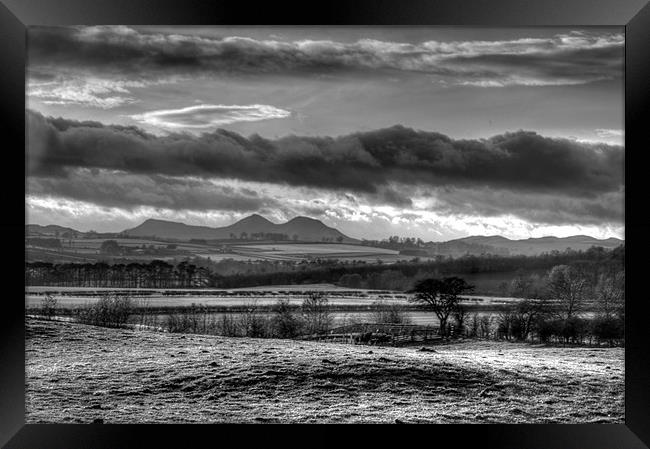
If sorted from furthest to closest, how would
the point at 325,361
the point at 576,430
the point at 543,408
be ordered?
the point at 325,361
the point at 543,408
the point at 576,430

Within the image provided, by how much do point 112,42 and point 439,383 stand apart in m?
8.76

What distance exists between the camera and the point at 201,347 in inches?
439

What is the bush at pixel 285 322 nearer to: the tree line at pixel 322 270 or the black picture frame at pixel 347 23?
the tree line at pixel 322 270

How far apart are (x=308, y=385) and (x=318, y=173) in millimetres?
4112

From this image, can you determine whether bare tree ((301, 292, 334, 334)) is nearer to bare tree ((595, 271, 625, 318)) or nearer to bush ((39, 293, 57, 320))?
bush ((39, 293, 57, 320))

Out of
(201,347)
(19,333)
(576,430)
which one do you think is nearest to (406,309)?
(201,347)

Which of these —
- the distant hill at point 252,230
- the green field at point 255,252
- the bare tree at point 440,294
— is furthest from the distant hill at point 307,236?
the bare tree at point 440,294

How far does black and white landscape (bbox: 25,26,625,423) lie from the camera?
35.5 ft

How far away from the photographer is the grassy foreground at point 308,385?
894 centimetres

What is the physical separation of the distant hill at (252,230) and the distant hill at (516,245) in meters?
2.04

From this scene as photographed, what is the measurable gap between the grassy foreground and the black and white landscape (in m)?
0.14

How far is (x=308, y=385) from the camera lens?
9516mm

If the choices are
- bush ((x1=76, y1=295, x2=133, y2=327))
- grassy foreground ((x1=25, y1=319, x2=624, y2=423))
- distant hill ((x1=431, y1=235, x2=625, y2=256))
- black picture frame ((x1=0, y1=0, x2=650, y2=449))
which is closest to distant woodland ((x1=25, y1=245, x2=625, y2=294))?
distant hill ((x1=431, y1=235, x2=625, y2=256))

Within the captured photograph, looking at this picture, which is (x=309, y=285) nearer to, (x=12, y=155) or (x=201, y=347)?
(x=201, y=347)
